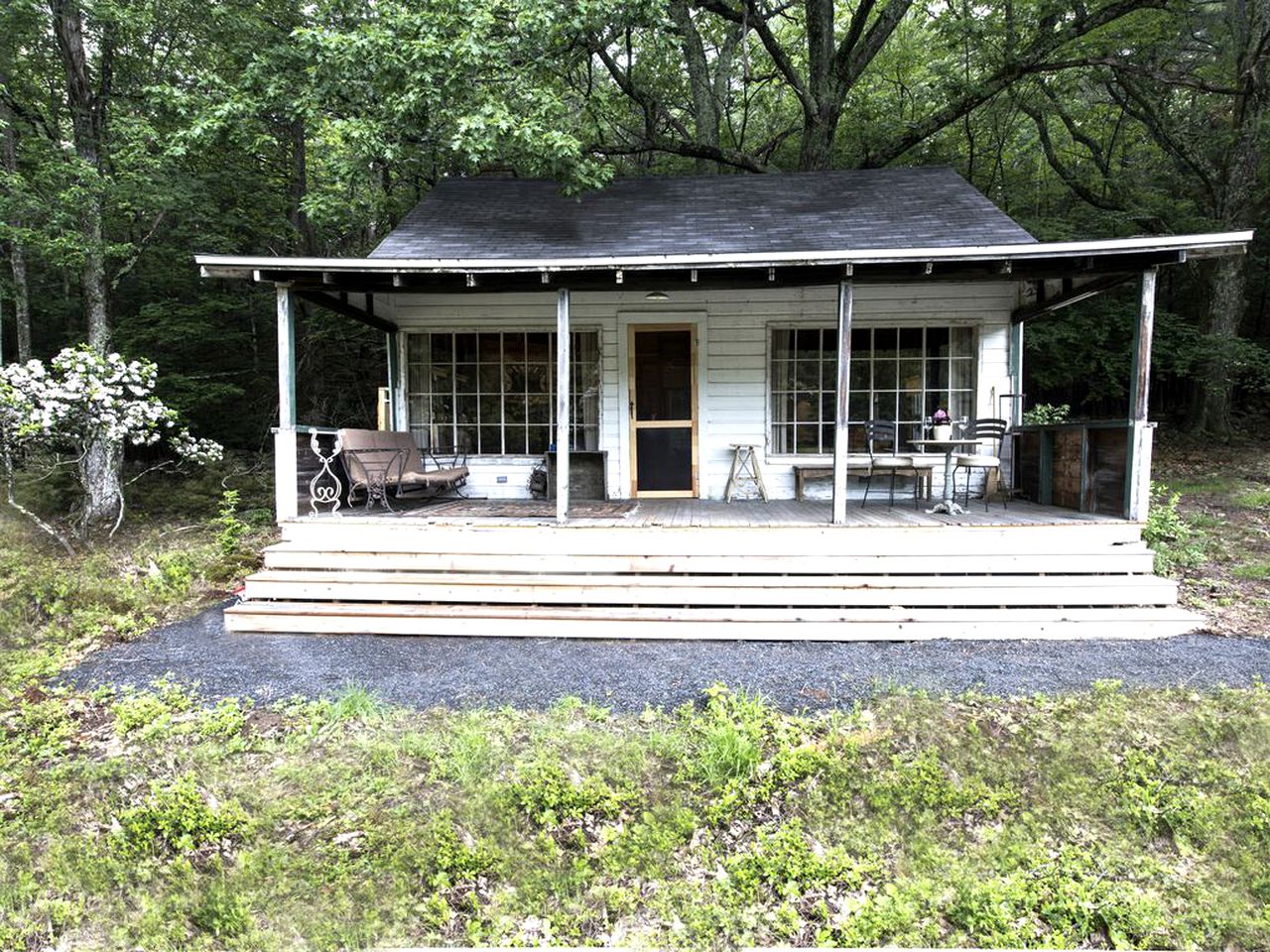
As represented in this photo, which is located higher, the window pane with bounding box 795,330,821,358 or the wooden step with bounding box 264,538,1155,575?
the window pane with bounding box 795,330,821,358

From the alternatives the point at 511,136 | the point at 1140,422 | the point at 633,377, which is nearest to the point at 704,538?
the point at 633,377

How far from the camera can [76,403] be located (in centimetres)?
602

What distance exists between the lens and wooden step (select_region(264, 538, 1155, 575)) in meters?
4.41

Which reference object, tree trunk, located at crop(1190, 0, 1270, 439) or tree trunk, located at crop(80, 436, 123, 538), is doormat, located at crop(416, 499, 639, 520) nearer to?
tree trunk, located at crop(80, 436, 123, 538)

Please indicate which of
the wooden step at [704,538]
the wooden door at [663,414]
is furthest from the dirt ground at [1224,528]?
the wooden door at [663,414]

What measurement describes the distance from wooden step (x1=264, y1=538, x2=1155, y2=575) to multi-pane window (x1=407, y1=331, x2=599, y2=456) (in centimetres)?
261

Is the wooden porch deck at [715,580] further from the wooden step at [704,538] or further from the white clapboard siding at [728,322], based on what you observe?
the white clapboard siding at [728,322]

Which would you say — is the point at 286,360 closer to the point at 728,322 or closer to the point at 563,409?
the point at 563,409

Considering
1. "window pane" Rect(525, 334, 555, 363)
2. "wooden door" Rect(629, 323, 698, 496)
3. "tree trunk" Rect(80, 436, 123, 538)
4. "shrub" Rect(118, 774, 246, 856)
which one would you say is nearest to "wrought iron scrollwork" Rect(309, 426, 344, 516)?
"window pane" Rect(525, 334, 555, 363)

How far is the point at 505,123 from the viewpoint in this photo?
606 cm

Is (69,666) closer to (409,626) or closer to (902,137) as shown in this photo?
(409,626)

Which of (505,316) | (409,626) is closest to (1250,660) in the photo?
(409,626)

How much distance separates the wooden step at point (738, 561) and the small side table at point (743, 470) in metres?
2.20

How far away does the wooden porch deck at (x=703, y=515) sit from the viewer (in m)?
4.69
